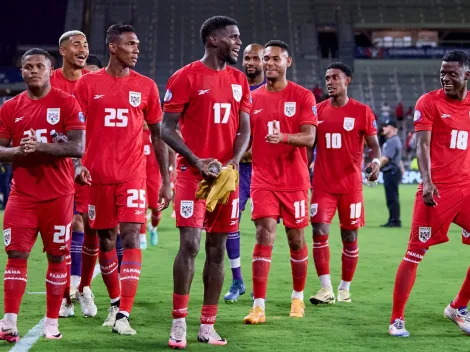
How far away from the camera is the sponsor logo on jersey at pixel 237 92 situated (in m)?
6.41

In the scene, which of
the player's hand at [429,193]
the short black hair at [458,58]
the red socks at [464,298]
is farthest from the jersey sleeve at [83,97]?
the red socks at [464,298]

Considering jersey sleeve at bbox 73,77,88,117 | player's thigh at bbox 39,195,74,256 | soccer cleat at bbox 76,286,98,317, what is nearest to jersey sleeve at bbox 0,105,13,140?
player's thigh at bbox 39,195,74,256

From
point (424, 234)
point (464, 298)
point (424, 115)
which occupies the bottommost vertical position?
point (464, 298)

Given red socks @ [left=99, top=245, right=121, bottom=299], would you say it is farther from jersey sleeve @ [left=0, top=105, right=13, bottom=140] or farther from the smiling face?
the smiling face

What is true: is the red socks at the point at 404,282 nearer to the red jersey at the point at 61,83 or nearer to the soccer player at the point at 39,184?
the soccer player at the point at 39,184

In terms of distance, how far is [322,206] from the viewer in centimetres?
871

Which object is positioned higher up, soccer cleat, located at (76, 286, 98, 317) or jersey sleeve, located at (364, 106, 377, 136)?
jersey sleeve, located at (364, 106, 377, 136)

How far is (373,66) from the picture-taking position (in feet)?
157

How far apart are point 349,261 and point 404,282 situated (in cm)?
204

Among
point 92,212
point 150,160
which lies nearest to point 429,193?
point 92,212

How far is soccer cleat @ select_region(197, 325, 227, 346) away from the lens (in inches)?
248

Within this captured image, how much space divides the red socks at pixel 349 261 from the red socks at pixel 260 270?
143cm

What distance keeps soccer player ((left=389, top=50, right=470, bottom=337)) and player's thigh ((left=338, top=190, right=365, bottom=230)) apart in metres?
1.97

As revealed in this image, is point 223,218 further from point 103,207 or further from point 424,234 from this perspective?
→ point 424,234
